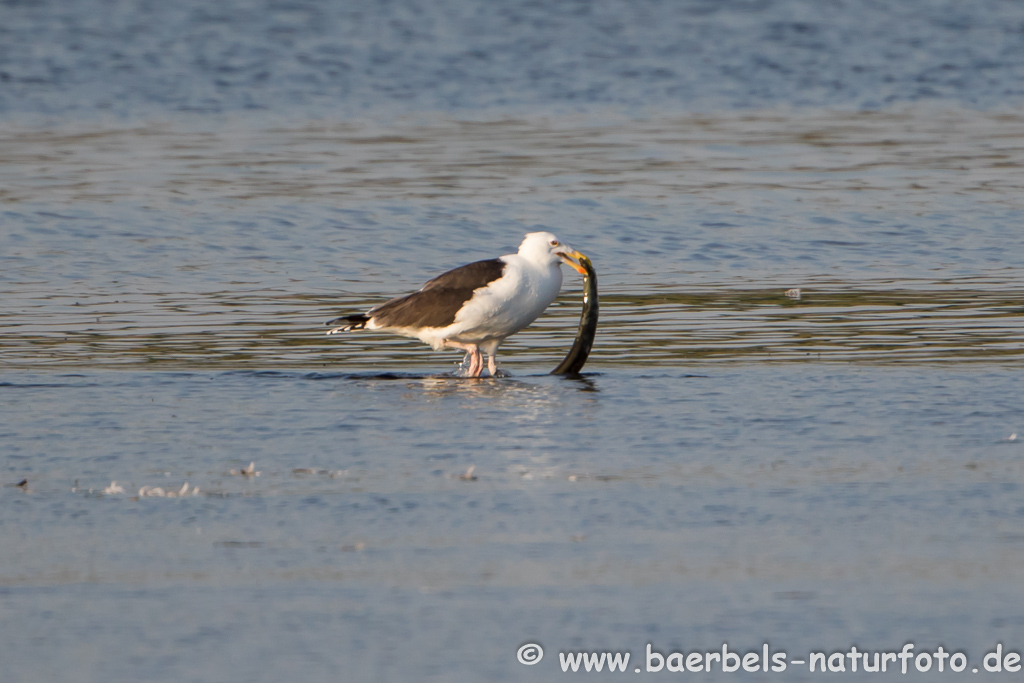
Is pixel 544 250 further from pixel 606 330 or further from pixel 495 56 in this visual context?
pixel 495 56

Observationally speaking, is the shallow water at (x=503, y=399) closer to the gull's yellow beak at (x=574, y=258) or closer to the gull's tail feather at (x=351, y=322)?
the gull's tail feather at (x=351, y=322)

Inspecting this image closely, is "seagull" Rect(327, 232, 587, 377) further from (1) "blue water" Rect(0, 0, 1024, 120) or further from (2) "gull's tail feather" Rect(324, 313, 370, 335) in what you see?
(1) "blue water" Rect(0, 0, 1024, 120)

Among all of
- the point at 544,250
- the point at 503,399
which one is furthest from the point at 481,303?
the point at 503,399

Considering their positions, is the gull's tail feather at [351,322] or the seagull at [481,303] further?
the gull's tail feather at [351,322]

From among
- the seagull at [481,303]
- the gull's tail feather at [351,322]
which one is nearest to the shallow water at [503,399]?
the gull's tail feather at [351,322]

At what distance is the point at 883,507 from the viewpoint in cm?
694

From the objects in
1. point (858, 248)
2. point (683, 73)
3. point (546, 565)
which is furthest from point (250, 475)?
point (683, 73)

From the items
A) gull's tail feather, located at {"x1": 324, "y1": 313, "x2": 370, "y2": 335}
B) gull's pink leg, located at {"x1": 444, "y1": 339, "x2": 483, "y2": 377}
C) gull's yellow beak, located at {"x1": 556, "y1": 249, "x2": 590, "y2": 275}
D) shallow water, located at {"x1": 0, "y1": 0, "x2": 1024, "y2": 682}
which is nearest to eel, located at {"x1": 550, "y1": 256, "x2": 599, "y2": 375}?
gull's yellow beak, located at {"x1": 556, "y1": 249, "x2": 590, "y2": 275}

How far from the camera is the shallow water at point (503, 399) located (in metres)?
5.76

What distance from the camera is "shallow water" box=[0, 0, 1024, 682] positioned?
18.9 feet

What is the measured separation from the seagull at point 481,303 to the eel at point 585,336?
10 centimetres

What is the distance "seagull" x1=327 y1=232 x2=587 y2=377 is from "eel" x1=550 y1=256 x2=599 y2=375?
104 millimetres

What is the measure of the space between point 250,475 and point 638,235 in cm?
914

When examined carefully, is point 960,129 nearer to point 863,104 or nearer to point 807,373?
point 863,104
